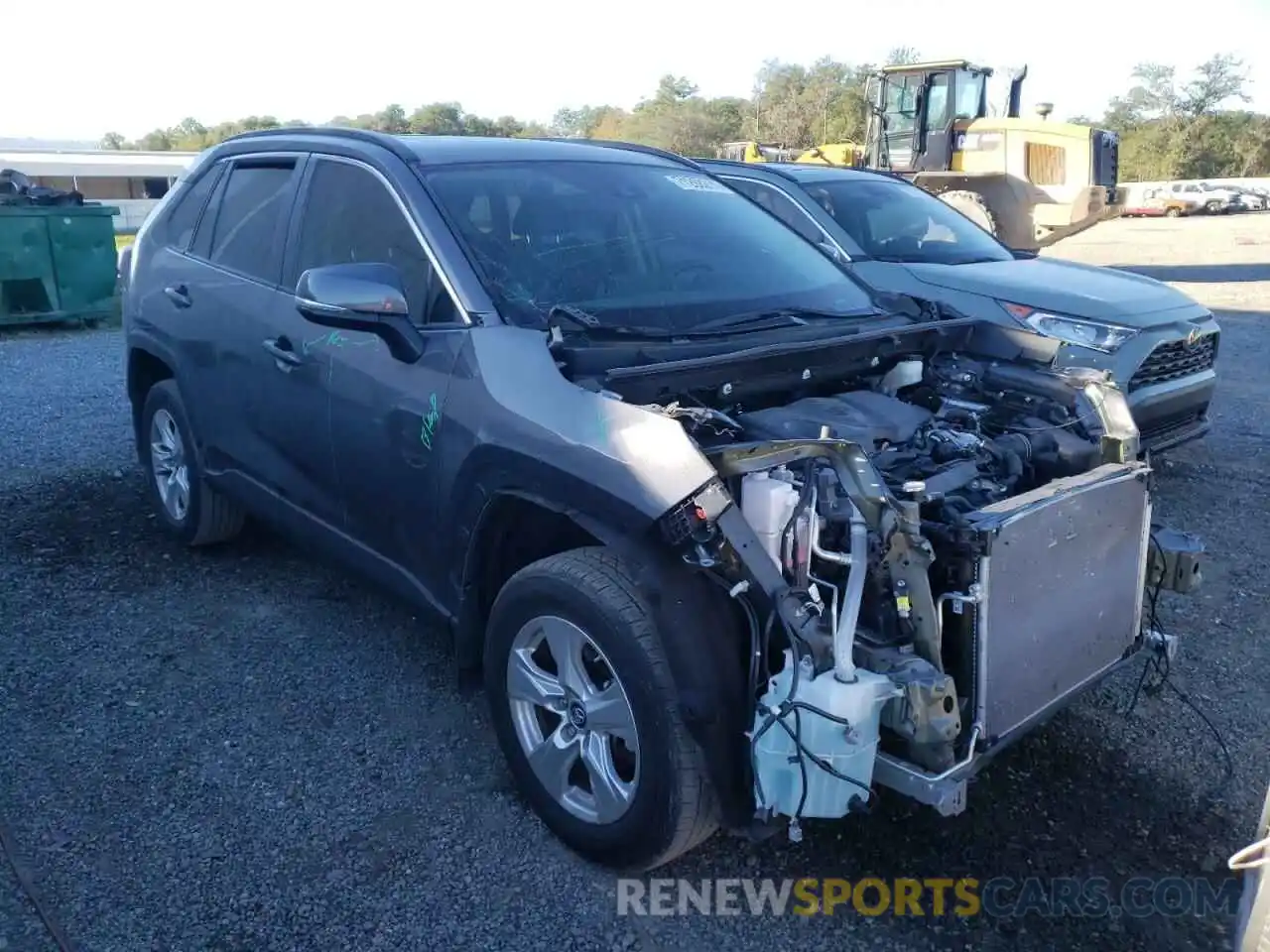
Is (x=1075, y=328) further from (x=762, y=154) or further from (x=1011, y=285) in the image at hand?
(x=762, y=154)

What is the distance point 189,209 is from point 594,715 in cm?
345

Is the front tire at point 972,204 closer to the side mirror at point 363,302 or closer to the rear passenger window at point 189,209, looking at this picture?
the rear passenger window at point 189,209

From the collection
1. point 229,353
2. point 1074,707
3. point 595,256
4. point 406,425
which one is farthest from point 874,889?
point 229,353

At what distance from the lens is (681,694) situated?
2.65 m

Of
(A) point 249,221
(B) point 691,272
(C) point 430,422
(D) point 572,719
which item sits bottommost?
(D) point 572,719

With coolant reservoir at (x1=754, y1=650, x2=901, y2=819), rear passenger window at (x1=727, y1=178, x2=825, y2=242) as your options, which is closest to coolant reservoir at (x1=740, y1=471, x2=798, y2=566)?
coolant reservoir at (x1=754, y1=650, x2=901, y2=819)

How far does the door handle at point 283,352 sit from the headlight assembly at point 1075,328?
432 centimetres

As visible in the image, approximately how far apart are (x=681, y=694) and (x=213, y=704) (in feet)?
6.91

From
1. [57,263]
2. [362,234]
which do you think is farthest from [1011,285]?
[57,263]

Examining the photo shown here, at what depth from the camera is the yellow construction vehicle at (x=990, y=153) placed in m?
16.7

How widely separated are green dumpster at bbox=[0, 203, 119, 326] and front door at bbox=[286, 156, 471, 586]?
33.1 ft

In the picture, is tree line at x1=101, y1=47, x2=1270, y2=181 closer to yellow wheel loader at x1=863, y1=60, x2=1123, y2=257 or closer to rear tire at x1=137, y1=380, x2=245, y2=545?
yellow wheel loader at x1=863, y1=60, x2=1123, y2=257

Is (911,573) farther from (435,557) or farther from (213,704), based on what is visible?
(213,704)

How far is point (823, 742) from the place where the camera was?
2463 mm
